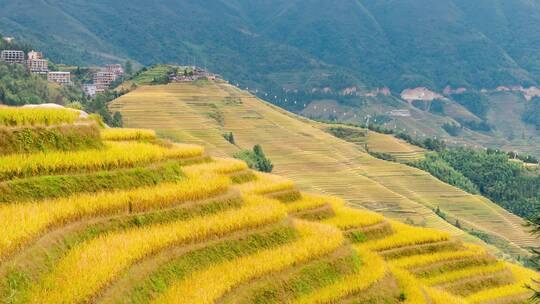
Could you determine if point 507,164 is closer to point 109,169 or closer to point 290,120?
point 290,120

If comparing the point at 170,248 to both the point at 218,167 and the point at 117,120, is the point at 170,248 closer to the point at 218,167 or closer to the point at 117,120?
the point at 218,167

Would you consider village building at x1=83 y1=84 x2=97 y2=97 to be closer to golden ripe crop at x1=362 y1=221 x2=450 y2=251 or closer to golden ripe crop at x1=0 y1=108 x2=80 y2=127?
golden ripe crop at x1=362 y1=221 x2=450 y2=251

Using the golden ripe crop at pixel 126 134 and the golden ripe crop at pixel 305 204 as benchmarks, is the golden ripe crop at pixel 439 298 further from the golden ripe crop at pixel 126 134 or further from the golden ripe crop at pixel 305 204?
the golden ripe crop at pixel 126 134

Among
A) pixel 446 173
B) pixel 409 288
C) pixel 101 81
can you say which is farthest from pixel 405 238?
pixel 101 81

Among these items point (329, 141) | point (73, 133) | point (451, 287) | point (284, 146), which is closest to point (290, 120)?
point (329, 141)

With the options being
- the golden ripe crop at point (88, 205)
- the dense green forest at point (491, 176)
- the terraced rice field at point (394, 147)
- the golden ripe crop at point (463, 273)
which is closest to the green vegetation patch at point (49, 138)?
the golden ripe crop at point (88, 205)

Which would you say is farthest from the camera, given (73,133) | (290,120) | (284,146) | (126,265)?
(290,120)
